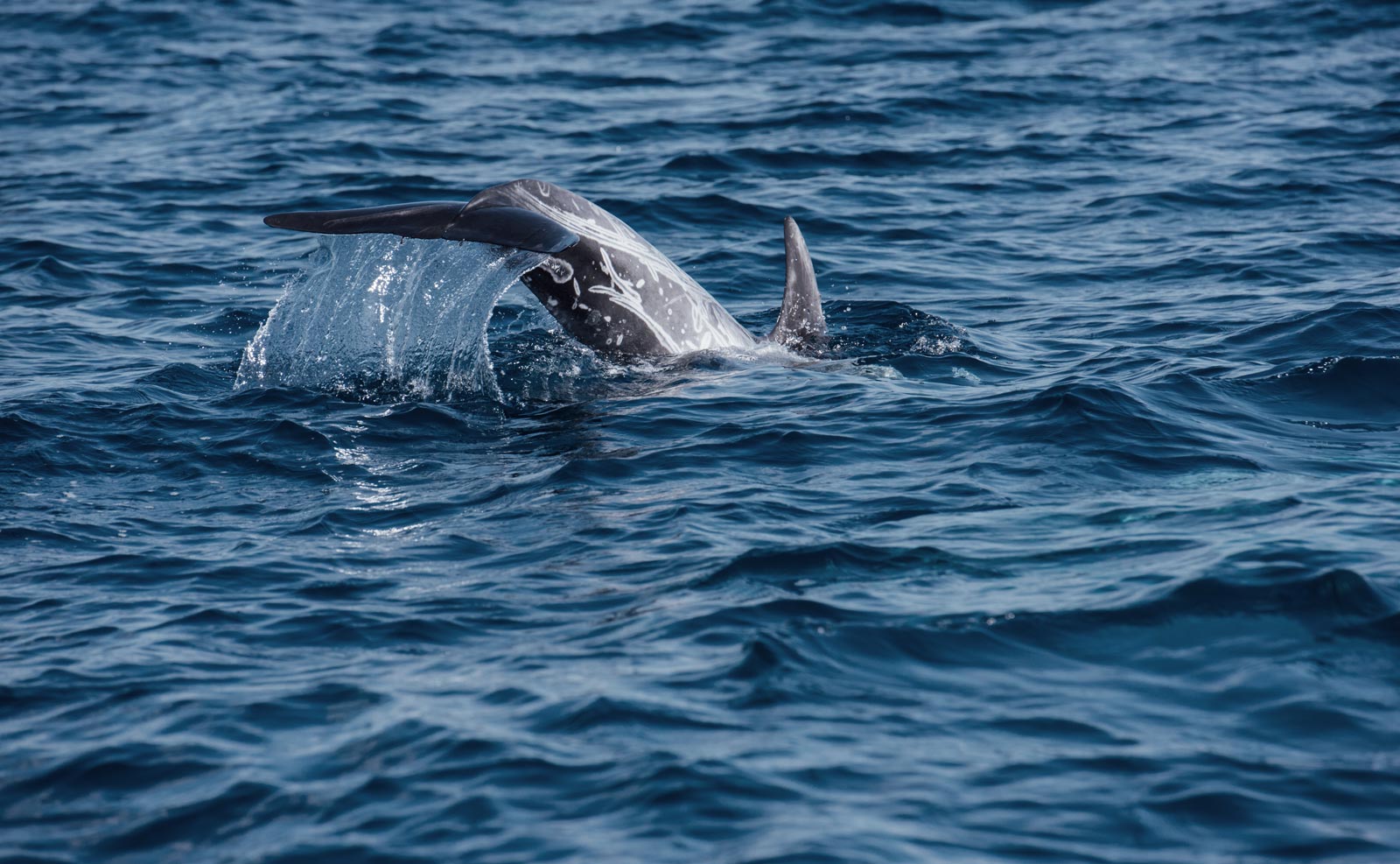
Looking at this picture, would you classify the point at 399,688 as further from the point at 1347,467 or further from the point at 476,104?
the point at 476,104

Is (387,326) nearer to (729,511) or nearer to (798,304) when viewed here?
(798,304)

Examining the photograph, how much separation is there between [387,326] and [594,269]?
2.12 m

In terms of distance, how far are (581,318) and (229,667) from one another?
213 inches

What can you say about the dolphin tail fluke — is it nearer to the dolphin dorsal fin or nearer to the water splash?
the water splash

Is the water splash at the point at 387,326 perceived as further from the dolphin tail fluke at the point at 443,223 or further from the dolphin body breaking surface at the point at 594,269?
the dolphin tail fluke at the point at 443,223

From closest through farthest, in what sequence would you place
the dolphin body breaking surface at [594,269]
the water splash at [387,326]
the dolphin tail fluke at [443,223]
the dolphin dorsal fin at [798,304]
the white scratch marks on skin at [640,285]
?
the dolphin tail fluke at [443,223] < the dolphin body breaking surface at [594,269] < the white scratch marks on skin at [640,285] < the water splash at [387,326] < the dolphin dorsal fin at [798,304]

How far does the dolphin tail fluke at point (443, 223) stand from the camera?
1055 cm

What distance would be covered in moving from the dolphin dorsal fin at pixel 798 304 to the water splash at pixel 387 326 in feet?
8.42

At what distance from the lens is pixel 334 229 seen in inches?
430

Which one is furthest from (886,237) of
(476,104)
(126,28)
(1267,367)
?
(126,28)

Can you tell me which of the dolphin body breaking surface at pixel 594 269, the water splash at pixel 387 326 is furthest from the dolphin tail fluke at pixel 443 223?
the water splash at pixel 387 326

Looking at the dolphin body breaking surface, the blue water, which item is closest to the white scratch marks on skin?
the dolphin body breaking surface

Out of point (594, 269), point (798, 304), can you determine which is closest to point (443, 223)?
point (594, 269)

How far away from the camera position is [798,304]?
45.5ft
